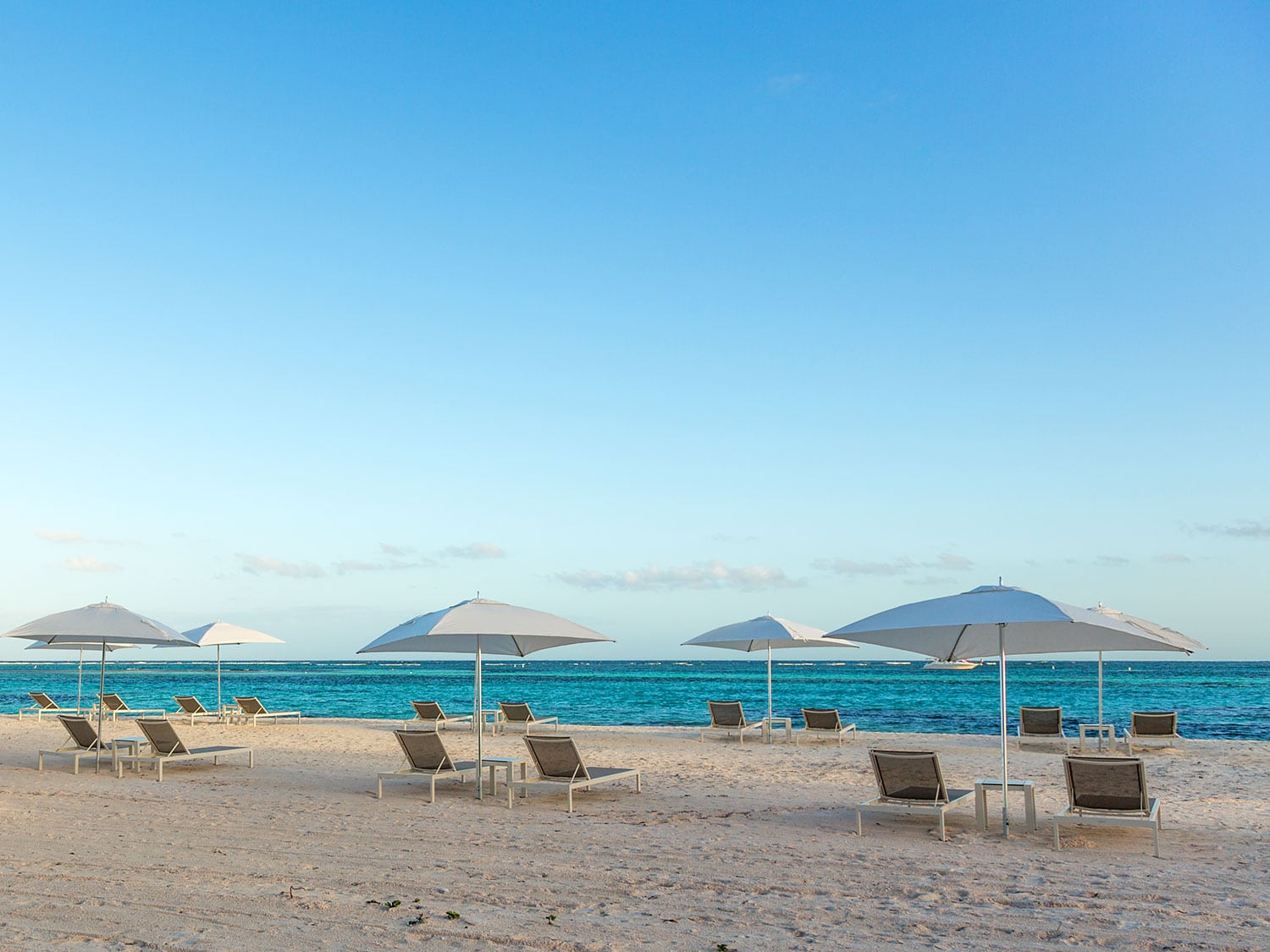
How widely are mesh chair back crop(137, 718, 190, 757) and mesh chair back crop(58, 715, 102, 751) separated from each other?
1029 mm

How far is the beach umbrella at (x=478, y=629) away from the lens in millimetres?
9125

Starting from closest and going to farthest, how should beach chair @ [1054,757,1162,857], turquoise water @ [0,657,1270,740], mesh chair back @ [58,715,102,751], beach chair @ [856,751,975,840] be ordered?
beach chair @ [1054,757,1162,857] < beach chair @ [856,751,975,840] < mesh chair back @ [58,715,102,751] < turquoise water @ [0,657,1270,740]

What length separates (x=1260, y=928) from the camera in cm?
480

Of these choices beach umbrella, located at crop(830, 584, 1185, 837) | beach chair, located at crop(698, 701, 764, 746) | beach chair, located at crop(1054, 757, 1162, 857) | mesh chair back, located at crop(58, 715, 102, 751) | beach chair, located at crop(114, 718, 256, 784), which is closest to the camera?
beach chair, located at crop(1054, 757, 1162, 857)

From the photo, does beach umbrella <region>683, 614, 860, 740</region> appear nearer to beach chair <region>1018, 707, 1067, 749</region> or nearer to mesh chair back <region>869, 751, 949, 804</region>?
beach chair <region>1018, 707, 1067, 749</region>

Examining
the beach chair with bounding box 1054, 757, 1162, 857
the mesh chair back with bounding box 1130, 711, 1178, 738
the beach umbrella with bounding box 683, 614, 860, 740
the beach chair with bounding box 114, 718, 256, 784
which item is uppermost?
the beach umbrella with bounding box 683, 614, 860, 740

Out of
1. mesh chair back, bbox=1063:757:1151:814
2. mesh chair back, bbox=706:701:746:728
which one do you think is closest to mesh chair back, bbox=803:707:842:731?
mesh chair back, bbox=706:701:746:728

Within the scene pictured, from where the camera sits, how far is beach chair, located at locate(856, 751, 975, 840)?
740cm

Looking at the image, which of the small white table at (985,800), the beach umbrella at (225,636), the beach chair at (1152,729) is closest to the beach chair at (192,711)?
the beach umbrella at (225,636)

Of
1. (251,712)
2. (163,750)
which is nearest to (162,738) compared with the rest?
(163,750)

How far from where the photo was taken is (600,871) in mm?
6117

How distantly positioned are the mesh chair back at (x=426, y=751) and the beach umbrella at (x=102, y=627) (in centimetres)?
404

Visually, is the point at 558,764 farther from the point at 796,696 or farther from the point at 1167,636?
the point at 796,696

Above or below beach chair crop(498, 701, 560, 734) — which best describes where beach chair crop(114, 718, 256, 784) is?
above
